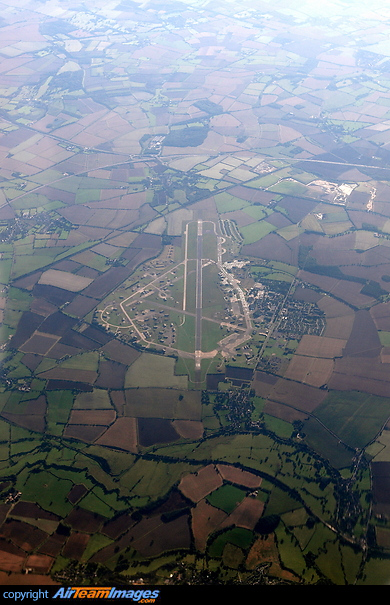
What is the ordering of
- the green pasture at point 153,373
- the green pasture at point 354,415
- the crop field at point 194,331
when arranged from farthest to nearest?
1. the green pasture at point 153,373
2. the green pasture at point 354,415
3. the crop field at point 194,331

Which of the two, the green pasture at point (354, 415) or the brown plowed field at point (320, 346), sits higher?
the brown plowed field at point (320, 346)

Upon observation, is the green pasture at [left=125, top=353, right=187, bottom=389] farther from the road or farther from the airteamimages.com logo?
the airteamimages.com logo

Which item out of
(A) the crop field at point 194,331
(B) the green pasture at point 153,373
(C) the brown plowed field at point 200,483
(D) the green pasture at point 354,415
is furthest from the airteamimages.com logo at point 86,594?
(D) the green pasture at point 354,415

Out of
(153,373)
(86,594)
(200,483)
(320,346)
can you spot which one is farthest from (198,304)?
(86,594)

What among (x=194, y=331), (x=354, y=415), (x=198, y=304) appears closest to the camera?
(x=354, y=415)

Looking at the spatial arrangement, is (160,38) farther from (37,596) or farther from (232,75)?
(37,596)

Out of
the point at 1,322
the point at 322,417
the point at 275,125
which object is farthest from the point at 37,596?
the point at 275,125

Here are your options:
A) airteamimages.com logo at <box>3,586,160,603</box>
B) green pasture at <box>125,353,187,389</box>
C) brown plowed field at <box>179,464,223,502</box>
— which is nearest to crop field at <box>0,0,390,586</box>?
brown plowed field at <box>179,464,223,502</box>

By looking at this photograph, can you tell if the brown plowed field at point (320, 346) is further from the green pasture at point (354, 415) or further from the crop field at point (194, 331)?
the green pasture at point (354, 415)

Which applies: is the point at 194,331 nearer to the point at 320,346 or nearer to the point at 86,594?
the point at 320,346
